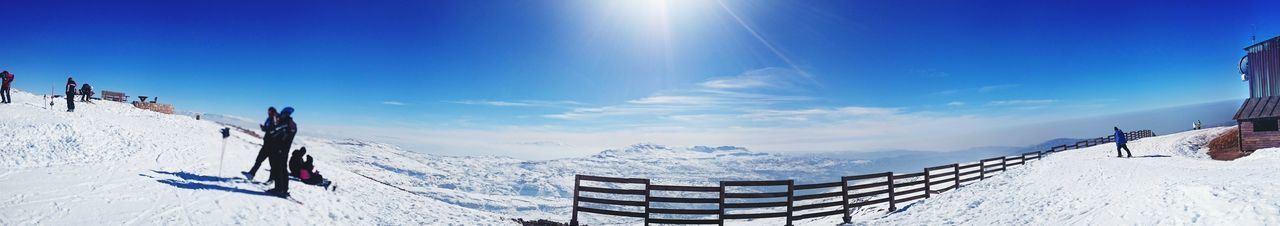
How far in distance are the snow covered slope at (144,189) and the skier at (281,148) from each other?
32 cm

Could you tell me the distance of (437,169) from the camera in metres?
155

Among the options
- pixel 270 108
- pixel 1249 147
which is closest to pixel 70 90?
pixel 270 108

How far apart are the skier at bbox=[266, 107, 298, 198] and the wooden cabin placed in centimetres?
4288

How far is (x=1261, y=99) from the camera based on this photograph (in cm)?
3019

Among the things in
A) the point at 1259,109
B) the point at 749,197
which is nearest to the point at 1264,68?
the point at 1259,109

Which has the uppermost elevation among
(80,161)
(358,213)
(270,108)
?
(270,108)

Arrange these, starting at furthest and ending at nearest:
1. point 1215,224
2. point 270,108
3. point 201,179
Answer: point 201,179 < point 270,108 < point 1215,224

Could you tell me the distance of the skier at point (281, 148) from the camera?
10195mm

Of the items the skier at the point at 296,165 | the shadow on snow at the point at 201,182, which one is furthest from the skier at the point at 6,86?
the skier at the point at 296,165

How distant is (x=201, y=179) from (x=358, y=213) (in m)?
3.49

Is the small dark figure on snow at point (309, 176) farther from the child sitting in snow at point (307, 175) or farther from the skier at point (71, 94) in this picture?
the skier at point (71, 94)

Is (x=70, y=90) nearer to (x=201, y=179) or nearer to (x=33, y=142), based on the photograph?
(x=33, y=142)

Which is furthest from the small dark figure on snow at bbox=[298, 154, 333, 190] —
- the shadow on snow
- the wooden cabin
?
the wooden cabin

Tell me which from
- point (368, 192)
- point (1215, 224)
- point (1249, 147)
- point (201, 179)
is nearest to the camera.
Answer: point (1215, 224)
